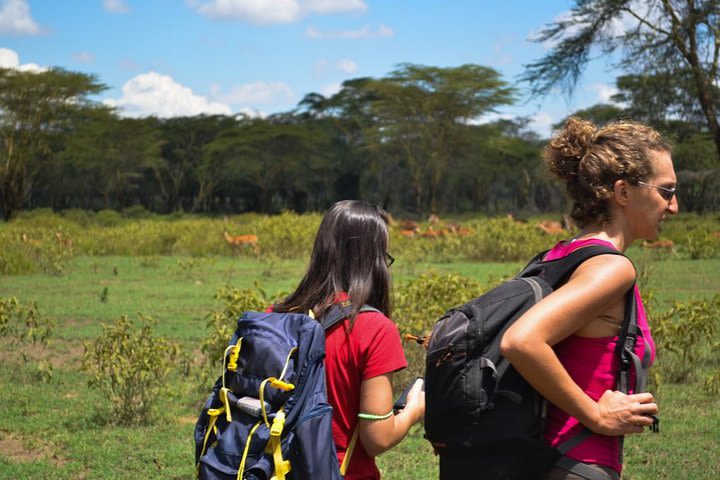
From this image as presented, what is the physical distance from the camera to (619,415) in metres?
1.72

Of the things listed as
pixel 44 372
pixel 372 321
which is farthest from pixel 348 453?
pixel 44 372

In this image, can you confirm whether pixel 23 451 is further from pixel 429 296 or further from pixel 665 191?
pixel 665 191

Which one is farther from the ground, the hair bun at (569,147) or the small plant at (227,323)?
the hair bun at (569,147)

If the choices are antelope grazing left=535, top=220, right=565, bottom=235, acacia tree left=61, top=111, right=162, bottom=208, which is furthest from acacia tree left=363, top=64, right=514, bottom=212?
antelope grazing left=535, top=220, right=565, bottom=235

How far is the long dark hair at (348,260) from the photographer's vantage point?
214 cm

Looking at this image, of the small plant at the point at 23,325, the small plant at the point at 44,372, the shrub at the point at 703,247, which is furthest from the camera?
the shrub at the point at 703,247

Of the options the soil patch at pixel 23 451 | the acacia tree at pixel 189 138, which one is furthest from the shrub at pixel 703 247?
the acacia tree at pixel 189 138

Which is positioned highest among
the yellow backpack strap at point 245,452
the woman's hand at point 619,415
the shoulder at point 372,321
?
the shoulder at point 372,321

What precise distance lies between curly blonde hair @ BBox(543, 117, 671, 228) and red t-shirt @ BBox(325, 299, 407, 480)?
1.68 feet

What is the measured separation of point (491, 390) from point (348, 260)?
1.89 ft

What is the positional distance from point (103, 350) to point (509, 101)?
35346mm

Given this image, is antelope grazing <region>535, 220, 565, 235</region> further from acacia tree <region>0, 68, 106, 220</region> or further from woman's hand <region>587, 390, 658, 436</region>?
acacia tree <region>0, 68, 106, 220</region>

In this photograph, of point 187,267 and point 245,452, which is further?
point 187,267

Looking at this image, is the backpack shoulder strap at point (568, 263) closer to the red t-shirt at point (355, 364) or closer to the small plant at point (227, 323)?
the red t-shirt at point (355, 364)
